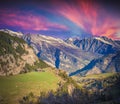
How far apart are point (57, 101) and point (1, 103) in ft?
189

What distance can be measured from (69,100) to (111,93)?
32.1 meters

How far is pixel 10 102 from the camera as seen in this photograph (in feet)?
654

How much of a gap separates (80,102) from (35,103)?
1857 inches

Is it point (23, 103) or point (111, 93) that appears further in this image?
point (23, 103)

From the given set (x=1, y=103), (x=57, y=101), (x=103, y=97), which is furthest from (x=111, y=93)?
(x=1, y=103)

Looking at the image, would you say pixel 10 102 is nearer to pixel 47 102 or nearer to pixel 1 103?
pixel 1 103

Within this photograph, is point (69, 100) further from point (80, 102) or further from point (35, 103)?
point (35, 103)

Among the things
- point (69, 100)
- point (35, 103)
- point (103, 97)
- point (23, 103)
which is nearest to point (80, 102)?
point (69, 100)

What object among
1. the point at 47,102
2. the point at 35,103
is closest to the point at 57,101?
the point at 47,102

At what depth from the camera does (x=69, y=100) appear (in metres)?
165

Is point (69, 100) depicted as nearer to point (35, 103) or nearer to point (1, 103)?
point (35, 103)

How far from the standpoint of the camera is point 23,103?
199 metres

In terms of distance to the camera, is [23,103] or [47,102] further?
[23,103]

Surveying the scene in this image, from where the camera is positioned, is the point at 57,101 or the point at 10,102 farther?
the point at 10,102
